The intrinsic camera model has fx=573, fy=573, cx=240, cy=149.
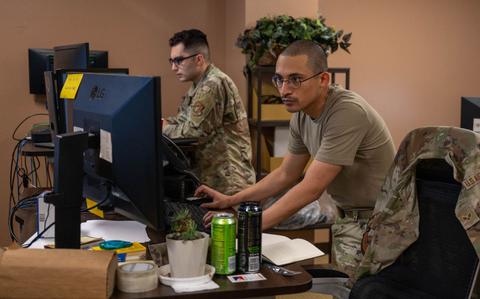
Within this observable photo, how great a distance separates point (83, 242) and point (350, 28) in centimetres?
353

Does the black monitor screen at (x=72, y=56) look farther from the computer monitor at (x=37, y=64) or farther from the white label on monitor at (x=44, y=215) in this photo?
the white label on monitor at (x=44, y=215)

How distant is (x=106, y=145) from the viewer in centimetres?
152

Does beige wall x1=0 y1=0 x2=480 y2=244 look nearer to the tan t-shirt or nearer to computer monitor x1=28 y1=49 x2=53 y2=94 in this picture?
computer monitor x1=28 y1=49 x2=53 y2=94

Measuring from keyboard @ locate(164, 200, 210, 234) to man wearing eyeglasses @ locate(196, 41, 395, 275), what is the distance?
0.53 ft

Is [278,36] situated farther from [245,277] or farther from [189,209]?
[245,277]

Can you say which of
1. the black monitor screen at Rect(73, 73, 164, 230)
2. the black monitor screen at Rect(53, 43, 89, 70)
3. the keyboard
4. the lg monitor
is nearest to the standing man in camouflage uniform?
the black monitor screen at Rect(53, 43, 89, 70)

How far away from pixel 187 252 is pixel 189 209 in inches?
23.5

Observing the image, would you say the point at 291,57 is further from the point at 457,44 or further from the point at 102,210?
the point at 457,44

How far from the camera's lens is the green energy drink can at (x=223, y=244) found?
1.32 meters

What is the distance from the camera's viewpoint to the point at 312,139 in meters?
2.32

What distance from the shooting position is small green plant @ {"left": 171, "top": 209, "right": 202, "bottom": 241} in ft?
4.25

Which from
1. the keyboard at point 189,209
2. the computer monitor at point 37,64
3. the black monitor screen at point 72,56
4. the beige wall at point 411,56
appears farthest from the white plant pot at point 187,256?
the beige wall at point 411,56

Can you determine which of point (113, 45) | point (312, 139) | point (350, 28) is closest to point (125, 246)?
point (312, 139)

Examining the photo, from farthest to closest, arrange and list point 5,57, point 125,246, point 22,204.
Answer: point 5,57
point 22,204
point 125,246
